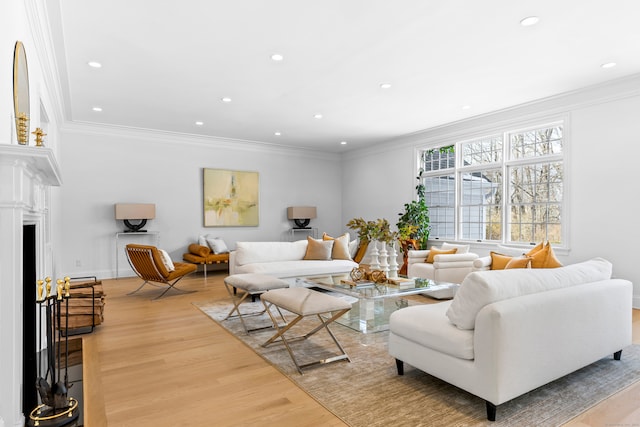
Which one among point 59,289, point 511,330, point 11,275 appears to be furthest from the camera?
point 59,289

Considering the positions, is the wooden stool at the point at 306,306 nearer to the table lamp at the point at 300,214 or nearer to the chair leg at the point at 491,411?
the chair leg at the point at 491,411

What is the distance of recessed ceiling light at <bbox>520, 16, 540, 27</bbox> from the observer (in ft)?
10.8

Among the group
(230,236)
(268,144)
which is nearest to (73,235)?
(230,236)

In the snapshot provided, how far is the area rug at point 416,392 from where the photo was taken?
2152mm

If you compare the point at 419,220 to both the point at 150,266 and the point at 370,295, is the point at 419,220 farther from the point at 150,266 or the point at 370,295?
the point at 150,266

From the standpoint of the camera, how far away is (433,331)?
2.41 m

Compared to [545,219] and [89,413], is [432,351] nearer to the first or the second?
[89,413]

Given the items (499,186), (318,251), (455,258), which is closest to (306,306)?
(455,258)

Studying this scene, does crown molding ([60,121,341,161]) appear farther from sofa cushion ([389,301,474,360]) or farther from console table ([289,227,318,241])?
sofa cushion ([389,301,474,360])

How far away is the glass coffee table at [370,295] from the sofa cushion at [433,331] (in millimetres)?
940

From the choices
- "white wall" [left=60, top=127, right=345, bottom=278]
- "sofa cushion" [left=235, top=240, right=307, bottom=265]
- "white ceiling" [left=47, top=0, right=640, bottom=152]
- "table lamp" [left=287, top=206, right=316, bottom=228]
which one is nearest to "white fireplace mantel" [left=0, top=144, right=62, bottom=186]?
"white ceiling" [left=47, top=0, right=640, bottom=152]

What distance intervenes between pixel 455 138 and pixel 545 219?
2161 mm

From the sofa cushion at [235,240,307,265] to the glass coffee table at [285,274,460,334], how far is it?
4.85ft

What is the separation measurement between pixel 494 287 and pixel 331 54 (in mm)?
2929
